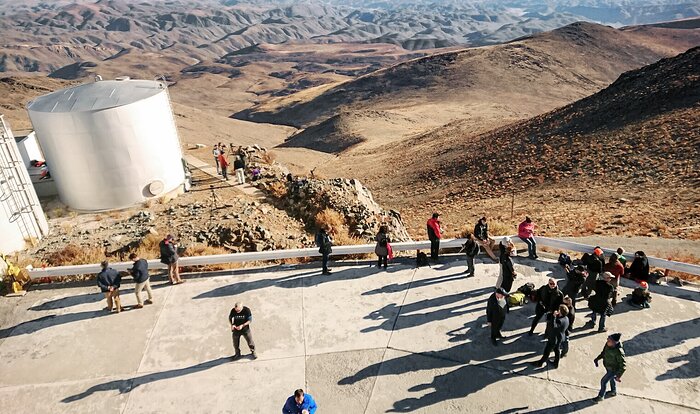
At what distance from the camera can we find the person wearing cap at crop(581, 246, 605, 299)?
8742mm

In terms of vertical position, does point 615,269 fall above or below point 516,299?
above

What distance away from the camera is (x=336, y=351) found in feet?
27.4

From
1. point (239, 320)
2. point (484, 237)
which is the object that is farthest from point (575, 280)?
point (239, 320)

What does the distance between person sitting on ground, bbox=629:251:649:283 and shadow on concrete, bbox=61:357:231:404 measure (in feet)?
27.2

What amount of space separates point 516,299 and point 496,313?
1.34m

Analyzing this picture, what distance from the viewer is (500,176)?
2578cm

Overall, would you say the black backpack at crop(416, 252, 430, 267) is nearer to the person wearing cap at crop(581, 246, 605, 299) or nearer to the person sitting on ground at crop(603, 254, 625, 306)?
the person wearing cap at crop(581, 246, 605, 299)

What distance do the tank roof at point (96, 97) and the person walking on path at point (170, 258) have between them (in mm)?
7483

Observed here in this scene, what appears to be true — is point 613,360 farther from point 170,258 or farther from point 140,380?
point 170,258

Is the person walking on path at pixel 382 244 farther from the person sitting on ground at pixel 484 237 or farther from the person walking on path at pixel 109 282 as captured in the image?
the person walking on path at pixel 109 282

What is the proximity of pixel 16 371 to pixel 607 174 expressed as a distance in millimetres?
23522

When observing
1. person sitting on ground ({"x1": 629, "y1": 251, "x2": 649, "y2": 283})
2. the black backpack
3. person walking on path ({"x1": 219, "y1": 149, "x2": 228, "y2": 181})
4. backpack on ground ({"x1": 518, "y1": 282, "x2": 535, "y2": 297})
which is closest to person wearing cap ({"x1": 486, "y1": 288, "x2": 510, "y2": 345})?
backpack on ground ({"x1": 518, "y1": 282, "x2": 535, "y2": 297})

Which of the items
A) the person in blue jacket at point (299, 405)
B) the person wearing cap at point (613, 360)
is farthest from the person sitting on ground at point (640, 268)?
the person in blue jacket at point (299, 405)

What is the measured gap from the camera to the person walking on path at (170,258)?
1004cm
